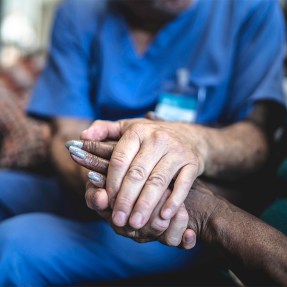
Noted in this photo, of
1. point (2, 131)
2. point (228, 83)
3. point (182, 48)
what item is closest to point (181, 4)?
point (182, 48)

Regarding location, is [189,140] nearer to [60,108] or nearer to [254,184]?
[254,184]

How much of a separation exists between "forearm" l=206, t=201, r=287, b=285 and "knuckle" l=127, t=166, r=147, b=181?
0.13m

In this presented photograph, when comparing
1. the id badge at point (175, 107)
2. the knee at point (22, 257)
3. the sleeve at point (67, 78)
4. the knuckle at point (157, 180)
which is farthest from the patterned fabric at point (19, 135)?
the knuckle at point (157, 180)

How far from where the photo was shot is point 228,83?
1.01 metres

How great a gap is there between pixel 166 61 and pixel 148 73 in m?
0.06

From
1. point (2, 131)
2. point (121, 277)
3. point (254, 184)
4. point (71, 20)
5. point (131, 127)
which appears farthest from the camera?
point (2, 131)

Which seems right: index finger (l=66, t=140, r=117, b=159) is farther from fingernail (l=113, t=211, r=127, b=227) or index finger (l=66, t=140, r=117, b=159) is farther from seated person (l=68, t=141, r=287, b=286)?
fingernail (l=113, t=211, r=127, b=227)

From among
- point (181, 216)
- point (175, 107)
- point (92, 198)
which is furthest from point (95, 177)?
point (175, 107)

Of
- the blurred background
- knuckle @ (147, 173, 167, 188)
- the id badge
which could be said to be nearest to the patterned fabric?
the id badge

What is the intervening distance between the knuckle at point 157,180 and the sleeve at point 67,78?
1.76 ft

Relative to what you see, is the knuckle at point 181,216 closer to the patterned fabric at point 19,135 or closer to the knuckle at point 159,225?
the knuckle at point 159,225

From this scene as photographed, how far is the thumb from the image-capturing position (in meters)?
0.65

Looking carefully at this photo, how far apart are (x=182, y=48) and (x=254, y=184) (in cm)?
40

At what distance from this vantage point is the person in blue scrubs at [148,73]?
941 millimetres
